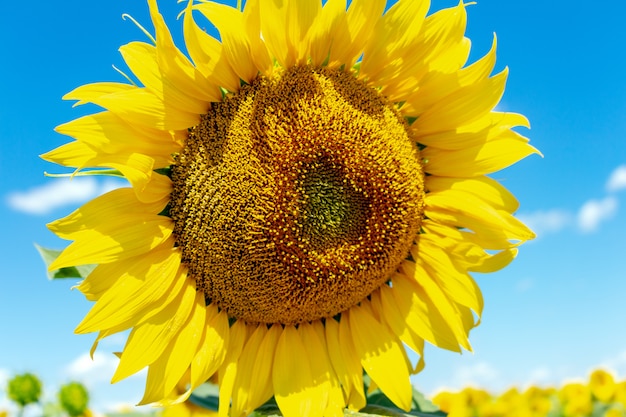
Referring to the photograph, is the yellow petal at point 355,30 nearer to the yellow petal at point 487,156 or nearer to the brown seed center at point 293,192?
the brown seed center at point 293,192

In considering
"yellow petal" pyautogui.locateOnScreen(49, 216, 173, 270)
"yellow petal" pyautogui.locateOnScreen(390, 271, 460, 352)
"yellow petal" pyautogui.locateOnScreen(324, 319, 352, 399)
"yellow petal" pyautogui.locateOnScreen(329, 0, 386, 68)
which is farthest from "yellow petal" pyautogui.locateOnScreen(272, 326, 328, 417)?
"yellow petal" pyautogui.locateOnScreen(329, 0, 386, 68)

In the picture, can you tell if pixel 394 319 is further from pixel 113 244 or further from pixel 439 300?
pixel 113 244

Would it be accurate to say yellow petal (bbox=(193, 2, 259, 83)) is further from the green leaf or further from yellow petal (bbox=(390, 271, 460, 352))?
yellow petal (bbox=(390, 271, 460, 352))

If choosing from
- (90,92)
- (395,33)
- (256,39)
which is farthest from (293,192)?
(90,92)

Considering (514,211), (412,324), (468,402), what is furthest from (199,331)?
(468,402)

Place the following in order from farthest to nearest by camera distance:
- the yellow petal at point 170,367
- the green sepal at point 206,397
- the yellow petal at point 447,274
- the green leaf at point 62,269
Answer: the green sepal at point 206,397
the yellow petal at point 447,274
the green leaf at point 62,269
the yellow petal at point 170,367

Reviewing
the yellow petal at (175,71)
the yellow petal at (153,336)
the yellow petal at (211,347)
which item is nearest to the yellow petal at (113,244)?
the yellow petal at (153,336)

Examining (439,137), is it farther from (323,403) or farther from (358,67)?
(323,403)
